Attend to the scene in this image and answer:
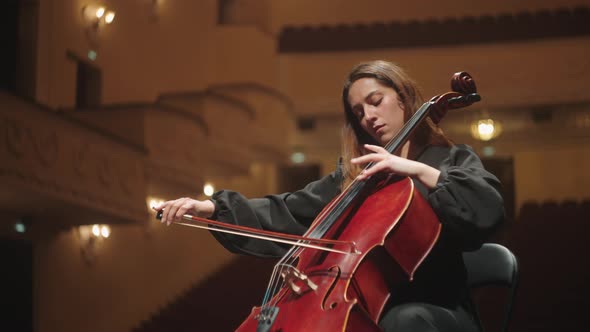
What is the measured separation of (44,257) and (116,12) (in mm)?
2605

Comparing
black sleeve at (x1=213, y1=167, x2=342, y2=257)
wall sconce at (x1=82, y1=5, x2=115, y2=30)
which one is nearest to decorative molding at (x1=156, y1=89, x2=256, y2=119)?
wall sconce at (x1=82, y1=5, x2=115, y2=30)

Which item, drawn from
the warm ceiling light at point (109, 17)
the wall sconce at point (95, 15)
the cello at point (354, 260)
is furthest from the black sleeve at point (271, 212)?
the warm ceiling light at point (109, 17)

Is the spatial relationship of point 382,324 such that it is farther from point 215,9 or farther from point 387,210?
point 215,9

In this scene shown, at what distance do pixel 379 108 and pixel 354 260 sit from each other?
49 centimetres

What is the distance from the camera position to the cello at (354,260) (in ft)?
5.64

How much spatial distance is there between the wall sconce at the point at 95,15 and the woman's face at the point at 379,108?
6.63 m

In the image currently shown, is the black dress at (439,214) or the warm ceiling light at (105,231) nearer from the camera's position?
the black dress at (439,214)

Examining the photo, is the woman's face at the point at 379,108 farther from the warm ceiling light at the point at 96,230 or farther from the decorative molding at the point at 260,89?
the decorative molding at the point at 260,89

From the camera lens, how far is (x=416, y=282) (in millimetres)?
1977

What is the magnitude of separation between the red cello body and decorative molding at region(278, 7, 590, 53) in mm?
10251

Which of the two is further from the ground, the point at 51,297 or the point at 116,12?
the point at 116,12

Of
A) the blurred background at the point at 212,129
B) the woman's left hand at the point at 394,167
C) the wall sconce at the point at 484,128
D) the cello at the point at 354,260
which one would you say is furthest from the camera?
the wall sconce at the point at 484,128

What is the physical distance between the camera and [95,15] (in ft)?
27.6

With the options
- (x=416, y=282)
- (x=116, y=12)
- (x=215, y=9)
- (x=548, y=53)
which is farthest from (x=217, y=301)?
(x=416, y=282)
